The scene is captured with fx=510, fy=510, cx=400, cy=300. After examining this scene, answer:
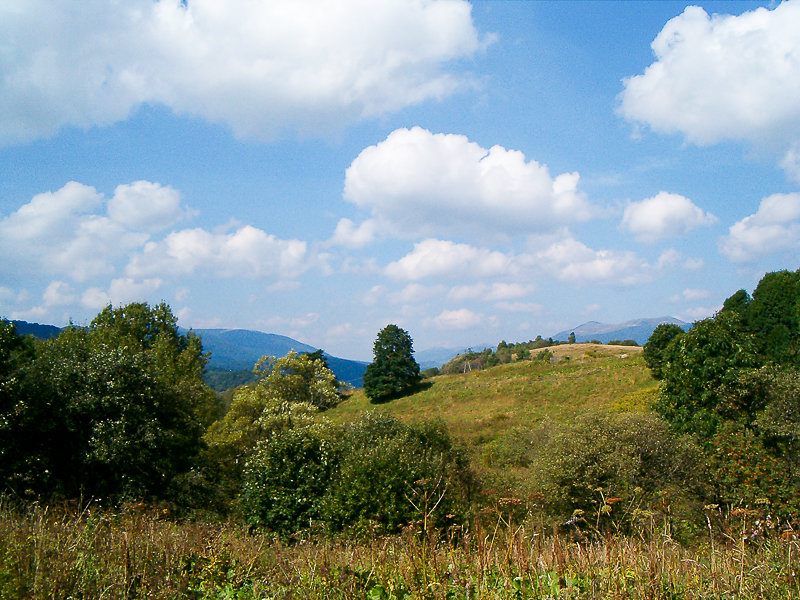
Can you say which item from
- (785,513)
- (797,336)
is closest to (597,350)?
(797,336)

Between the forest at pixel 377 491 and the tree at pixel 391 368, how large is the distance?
111 feet

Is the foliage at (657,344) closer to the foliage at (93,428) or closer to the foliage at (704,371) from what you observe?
the foliage at (704,371)

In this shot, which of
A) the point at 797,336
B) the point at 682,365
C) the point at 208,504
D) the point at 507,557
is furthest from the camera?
the point at 797,336

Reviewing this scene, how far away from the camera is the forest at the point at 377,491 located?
374cm

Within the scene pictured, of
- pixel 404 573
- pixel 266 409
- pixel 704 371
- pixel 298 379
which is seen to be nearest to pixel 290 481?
pixel 404 573

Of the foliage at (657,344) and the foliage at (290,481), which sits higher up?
the foliage at (657,344)

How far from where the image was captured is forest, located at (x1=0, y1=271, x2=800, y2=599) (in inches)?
147

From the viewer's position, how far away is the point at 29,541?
4.62 m

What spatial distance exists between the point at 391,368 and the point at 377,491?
61.5m

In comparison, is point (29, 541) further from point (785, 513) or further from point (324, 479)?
point (785, 513)

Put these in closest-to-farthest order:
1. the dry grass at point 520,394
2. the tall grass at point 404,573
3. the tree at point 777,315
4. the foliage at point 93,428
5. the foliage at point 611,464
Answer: the tall grass at point 404,573 < the foliage at point 93,428 < the foliage at point 611,464 < the dry grass at point 520,394 < the tree at point 777,315

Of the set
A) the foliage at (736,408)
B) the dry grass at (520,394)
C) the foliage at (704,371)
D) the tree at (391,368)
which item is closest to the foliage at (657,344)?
the dry grass at (520,394)

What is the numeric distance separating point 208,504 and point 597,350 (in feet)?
225

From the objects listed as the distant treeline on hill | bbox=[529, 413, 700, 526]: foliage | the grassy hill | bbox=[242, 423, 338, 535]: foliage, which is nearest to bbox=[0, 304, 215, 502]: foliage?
bbox=[242, 423, 338, 535]: foliage
